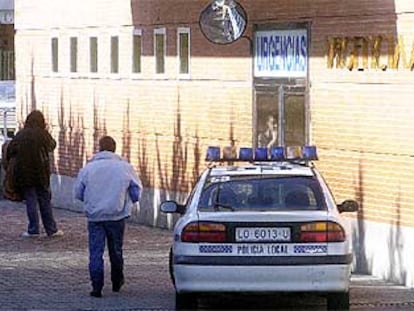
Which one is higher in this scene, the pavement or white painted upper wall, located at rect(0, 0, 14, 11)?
white painted upper wall, located at rect(0, 0, 14, 11)

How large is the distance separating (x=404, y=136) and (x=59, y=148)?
13602 mm

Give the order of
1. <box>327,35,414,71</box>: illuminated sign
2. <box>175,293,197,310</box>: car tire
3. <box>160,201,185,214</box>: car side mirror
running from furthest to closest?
<box>327,35,414,71</box>: illuminated sign
<box>160,201,185,214</box>: car side mirror
<box>175,293,197,310</box>: car tire

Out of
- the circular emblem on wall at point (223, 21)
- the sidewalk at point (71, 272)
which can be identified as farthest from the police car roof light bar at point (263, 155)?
the circular emblem on wall at point (223, 21)

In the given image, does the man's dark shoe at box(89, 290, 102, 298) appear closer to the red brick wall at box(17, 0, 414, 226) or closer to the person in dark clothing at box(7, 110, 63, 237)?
the red brick wall at box(17, 0, 414, 226)

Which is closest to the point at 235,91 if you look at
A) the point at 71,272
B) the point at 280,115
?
the point at 280,115

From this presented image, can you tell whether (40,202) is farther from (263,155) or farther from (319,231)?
(319,231)

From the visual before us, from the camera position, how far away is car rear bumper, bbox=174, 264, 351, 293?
1457 cm

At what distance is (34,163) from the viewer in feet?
78.3

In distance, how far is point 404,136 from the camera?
18.6m

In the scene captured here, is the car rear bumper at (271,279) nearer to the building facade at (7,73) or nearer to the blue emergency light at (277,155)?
the blue emergency light at (277,155)

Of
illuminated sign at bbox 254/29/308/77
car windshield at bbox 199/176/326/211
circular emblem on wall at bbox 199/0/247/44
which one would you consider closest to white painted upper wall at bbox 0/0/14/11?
circular emblem on wall at bbox 199/0/247/44

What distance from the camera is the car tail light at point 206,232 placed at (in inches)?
581

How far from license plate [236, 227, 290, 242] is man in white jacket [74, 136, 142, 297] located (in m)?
2.38

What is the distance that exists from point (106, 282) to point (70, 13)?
1260 cm
